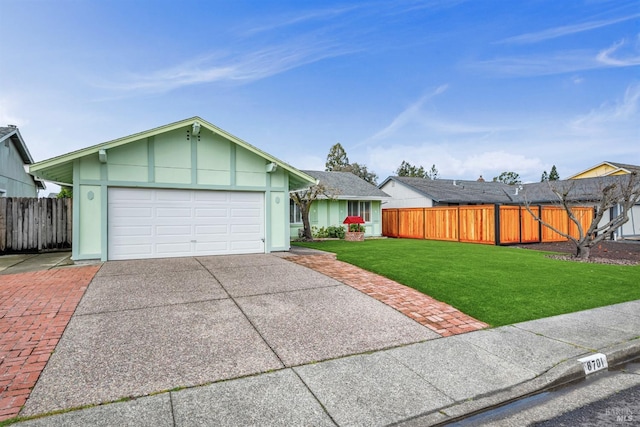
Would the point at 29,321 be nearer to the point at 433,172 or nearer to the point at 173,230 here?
the point at 173,230

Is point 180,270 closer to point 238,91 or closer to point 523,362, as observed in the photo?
point 523,362

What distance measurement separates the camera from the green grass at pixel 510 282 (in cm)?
561

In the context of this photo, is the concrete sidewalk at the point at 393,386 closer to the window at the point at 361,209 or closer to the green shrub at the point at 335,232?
the green shrub at the point at 335,232

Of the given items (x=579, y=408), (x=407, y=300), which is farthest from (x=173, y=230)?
(x=579, y=408)

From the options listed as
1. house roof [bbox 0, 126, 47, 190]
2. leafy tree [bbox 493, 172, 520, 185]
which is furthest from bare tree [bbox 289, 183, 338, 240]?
leafy tree [bbox 493, 172, 520, 185]

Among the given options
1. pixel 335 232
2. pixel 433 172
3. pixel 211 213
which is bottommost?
pixel 335 232

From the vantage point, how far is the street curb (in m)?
2.72

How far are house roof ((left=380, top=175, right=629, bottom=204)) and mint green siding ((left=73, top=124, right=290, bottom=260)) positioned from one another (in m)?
15.1

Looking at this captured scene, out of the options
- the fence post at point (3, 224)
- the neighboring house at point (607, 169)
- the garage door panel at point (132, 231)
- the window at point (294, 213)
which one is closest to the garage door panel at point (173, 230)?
the garage door panel at point (132, 231)

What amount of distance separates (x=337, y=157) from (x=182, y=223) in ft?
145

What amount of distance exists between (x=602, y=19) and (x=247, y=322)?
1680cm

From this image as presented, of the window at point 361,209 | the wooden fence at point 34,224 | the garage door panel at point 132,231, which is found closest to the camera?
the garage door panel at point 132,231

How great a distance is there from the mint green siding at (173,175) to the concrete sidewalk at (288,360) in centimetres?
380

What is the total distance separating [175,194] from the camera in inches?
392
